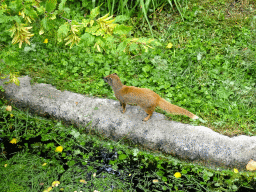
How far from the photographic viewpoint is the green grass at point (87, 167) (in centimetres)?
279

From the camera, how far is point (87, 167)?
2.99 m

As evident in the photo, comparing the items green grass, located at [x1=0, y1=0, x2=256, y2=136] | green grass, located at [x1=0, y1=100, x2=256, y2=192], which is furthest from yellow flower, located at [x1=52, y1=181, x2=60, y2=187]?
green grass, located at [x1=0, y1=0, x2=256, y2=136]

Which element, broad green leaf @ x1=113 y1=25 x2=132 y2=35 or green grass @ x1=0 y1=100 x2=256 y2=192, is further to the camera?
green grass @ x1=0 y1=100 x2=256 y2=192

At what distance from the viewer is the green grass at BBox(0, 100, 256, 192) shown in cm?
279

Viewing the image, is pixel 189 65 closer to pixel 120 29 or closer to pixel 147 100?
pixel 147 100

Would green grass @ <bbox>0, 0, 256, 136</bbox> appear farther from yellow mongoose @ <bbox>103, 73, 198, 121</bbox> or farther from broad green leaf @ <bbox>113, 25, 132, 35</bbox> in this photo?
broad green leaf @ <bbox>113, 25, 132, 35</bbox>

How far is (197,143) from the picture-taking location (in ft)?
9.79

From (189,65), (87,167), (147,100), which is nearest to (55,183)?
(87,167)

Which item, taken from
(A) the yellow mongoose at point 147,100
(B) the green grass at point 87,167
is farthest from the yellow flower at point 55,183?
(A) the yellow mongoose at point 147,100

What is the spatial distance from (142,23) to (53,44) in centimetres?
175

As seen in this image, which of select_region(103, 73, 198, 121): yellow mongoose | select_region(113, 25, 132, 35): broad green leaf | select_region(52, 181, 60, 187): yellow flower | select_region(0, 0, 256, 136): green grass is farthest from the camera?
select_region(0, 0, 256, 136): green grass

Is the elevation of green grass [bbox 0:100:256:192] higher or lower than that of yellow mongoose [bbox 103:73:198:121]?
lower

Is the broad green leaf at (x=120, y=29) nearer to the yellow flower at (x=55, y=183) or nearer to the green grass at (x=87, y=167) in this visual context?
the green grass at (x=87, y=167)

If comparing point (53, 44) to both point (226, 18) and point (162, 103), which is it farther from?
point (226, 18)
